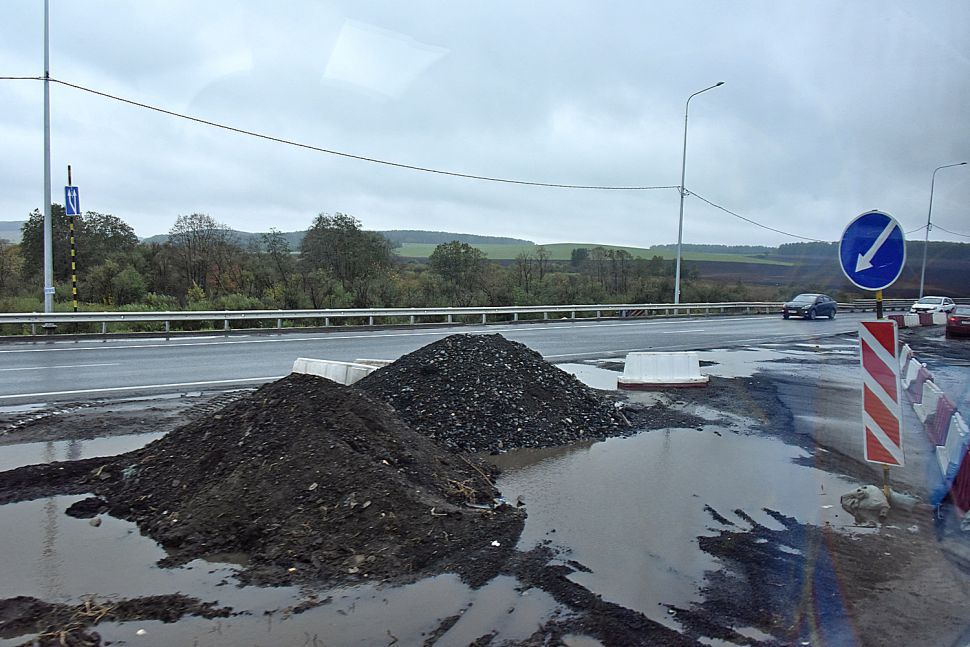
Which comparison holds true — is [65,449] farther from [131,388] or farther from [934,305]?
[934,305]

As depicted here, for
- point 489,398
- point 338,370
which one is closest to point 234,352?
point 338,370

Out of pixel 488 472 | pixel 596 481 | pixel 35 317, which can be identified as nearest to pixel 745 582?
pixel 596 481

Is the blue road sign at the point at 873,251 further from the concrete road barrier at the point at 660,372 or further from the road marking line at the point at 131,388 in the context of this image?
the road marking line at the point at 131,388

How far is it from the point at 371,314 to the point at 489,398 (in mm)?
18593

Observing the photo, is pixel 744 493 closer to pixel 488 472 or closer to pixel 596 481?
pixel 596 481

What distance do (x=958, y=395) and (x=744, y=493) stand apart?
9.01m

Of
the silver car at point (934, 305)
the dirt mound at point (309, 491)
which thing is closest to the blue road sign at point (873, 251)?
the dirt mound at point (309, 491)

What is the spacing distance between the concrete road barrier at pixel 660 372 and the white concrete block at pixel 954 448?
5040 mm

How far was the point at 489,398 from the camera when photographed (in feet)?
28.9

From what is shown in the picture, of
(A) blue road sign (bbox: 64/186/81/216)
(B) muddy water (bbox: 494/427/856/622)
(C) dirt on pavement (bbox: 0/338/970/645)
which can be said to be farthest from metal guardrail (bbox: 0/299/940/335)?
(B) muddy water (bbox: 494/427/856/622)

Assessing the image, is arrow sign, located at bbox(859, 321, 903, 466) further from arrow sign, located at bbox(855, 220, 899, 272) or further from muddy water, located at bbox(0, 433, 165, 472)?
muddy water, located at bbox(0, 433, 165, 472)

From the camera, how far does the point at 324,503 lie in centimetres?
527

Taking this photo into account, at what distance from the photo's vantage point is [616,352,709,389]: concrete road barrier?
12383mm

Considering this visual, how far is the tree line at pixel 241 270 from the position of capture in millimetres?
30406
